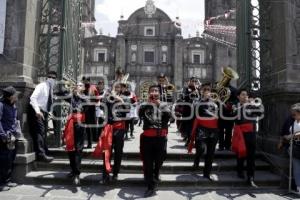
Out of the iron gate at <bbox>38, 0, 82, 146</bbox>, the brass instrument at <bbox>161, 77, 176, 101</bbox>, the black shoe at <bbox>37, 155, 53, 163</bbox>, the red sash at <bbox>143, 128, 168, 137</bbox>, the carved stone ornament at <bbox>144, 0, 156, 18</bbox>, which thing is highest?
the carved stone ornament at <bbox>144, 0, 156, 18</bbox>

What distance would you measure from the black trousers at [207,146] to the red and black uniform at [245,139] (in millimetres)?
391

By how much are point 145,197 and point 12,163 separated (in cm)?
242

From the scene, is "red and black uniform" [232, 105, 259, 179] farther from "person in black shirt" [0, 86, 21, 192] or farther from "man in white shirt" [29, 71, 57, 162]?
"person in black shirt" [0, 86, 21, 192]

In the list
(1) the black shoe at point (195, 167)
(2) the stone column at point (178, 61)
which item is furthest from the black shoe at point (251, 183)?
(2) the stone column at point (178, 61)

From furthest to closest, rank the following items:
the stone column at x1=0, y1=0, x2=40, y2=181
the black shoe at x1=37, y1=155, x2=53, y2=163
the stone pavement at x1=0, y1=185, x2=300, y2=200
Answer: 1. the black shoe at x1=37, y1=155, x2=53, y2=163
2. the stone column at x1=0, y1=0, x2=40, y2=181
3. the stone pavement at x1=0, y1=185, x2=300, y2=200

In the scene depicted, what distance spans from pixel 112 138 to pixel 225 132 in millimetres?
3026

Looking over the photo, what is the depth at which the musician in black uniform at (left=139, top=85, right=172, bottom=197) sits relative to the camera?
19.9ft

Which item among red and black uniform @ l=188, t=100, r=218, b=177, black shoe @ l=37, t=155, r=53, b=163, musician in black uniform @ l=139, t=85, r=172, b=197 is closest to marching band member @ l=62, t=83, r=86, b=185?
black shoe @ l=37, t=155, r=53, b=163

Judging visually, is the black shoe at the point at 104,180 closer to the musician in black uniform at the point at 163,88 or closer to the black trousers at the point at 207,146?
the black trousers at the point at 207,146

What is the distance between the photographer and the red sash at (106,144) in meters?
6.25

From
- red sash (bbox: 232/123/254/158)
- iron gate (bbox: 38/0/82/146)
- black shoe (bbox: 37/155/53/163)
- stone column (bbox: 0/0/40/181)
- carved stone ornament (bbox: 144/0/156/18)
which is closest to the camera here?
red sash (bbox: 232/123/254/158)

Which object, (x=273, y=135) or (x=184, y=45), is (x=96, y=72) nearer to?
(x=184, y=45)

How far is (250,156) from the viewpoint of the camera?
21.2 feet

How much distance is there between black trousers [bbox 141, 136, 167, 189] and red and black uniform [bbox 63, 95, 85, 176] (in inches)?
45.7
